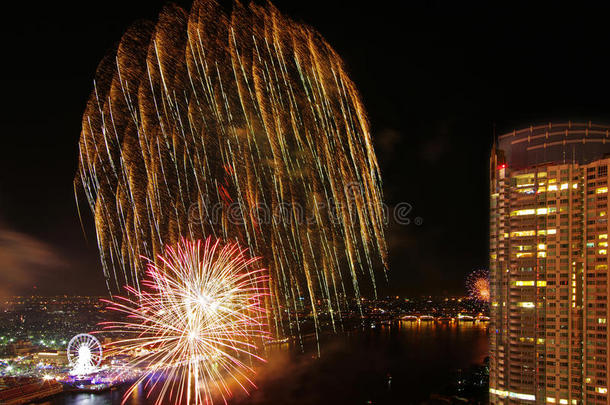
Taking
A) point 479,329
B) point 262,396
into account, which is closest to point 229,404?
point 262,396

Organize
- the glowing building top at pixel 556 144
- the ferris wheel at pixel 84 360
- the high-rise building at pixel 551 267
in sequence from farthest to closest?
the ferris wheel at pixel 84 360, the glowing building top at pixel 556 144, the high-rise building at pixel 551 267

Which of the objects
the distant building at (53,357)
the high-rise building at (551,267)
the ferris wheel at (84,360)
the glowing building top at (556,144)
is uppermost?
the glowing building top at (556,144)

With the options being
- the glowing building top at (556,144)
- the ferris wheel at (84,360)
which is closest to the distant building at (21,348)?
the ferris wheel at (84,360)

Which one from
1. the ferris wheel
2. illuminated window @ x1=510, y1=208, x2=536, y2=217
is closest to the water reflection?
the ferris wheel

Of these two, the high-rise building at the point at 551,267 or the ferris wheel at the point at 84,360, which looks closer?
the high-rise building at the point at 551,267

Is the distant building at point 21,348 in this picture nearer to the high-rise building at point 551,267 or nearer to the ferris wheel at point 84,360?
the ferris wheel at point 84,360

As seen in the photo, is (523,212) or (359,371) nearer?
(523,212)

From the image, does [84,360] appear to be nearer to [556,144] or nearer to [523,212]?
[523,212]

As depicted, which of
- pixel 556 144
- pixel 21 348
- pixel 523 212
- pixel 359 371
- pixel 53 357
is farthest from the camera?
pixel 21 348

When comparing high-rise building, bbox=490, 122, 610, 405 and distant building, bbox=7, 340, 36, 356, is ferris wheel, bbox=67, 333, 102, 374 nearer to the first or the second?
distant building, bbox=7, 340, 36, 356

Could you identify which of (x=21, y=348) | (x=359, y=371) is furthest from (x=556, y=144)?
(x=21, y=348)
